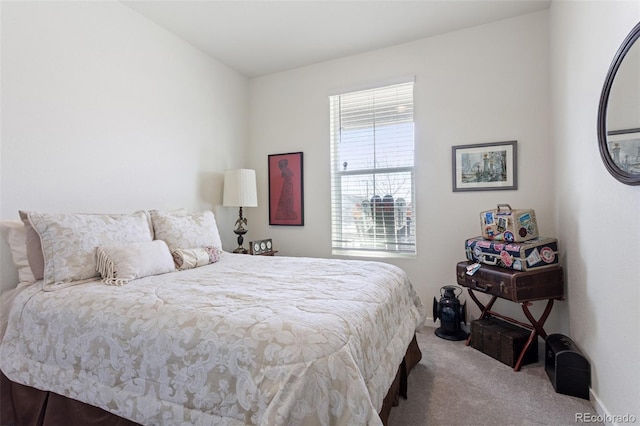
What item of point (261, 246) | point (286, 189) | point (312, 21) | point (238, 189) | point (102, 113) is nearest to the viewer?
point (102, 113)

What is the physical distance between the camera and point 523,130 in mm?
2664

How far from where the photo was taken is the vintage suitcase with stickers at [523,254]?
2156 millimetres

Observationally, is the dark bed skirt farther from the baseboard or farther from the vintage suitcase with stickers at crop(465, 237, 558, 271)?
the vintage suitcase with stickers at crop(465, 237, 558, 271)

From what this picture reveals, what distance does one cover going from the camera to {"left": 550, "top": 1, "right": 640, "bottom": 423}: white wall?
1.34 metres

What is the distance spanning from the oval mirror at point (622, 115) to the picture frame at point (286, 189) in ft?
8.57

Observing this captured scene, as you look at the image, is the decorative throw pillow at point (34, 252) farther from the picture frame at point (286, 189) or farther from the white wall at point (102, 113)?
the picture frame at point (286, 189)

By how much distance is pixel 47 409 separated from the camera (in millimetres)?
1426

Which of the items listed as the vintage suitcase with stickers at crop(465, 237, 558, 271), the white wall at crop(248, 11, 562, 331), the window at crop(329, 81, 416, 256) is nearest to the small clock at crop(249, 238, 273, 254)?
the white wall at crop(248, 11, 562, 331)

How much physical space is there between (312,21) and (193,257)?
2242 millimetres

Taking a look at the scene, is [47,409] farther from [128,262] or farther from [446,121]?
[446,121]

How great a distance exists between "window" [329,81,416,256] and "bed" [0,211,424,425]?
127cm

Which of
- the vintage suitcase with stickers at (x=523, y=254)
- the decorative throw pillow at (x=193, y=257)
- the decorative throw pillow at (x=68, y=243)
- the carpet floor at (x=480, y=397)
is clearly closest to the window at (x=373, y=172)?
the vintage suitcase with stickers at (x=523, y=254)

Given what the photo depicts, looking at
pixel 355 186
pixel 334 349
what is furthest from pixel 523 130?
pixel 334 349

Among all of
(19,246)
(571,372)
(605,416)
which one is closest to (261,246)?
(19,246)
